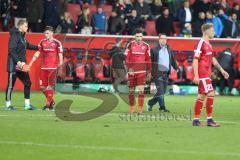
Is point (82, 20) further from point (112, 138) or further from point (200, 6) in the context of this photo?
point (112, 138)

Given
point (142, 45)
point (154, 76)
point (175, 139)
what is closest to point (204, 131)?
point (175, 139)

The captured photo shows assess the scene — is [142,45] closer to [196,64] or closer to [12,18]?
[196,64]

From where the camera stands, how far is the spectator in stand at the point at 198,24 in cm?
3193

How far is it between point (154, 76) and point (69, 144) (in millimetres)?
9689

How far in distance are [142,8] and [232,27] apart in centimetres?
389

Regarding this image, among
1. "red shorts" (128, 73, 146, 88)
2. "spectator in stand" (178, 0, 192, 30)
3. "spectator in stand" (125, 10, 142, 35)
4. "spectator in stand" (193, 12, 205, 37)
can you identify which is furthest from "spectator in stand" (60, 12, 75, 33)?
"red shorts" (128, 73, 146, 88)

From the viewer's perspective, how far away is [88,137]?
14133 mm

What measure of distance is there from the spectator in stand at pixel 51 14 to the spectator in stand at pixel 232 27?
716 centimetres

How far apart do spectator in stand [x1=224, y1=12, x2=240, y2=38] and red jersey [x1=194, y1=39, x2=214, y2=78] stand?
52.3 feet

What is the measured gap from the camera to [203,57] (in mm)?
16656

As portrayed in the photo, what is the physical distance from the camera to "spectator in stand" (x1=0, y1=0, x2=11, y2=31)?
30.3 m

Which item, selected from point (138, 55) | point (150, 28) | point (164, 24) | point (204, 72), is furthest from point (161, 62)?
point (150, 28)

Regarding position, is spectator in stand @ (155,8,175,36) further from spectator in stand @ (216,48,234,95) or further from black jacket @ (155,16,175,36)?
spectator in stand @ (216,48,234,95)

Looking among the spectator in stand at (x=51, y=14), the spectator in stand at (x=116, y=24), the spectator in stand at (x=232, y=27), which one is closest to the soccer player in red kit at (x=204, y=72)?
the spectator in stand at (x=51, y=14)
